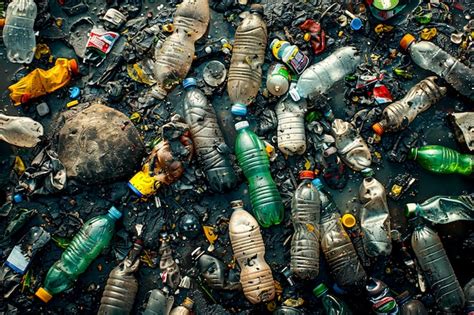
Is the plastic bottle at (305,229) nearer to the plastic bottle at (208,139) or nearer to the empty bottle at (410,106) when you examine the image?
the plastic bottle at (208,139)

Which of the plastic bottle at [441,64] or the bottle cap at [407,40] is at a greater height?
the bottle cap at [407,40]

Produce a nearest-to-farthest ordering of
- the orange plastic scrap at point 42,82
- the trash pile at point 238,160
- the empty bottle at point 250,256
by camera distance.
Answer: the empty bottle at point 250,256
the trash pile at point 238,160
the orange plastic scrap at point 42,82

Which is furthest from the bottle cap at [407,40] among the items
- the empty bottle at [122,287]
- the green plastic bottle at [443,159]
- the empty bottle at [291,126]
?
the empty bottle at [122,287]

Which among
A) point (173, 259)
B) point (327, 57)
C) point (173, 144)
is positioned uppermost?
point (327, 57)

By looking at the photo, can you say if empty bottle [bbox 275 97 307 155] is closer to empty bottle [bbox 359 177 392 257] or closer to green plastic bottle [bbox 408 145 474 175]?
empty bottle [bbox 359 177 392 257]

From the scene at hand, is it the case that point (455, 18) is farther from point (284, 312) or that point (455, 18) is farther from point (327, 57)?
point (284, 312)

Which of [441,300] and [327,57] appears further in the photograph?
[327,57]

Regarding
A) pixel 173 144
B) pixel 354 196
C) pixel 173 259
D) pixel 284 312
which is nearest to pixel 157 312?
pixel 173 259

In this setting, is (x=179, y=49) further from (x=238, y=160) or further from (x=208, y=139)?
(x=238, y=160)
